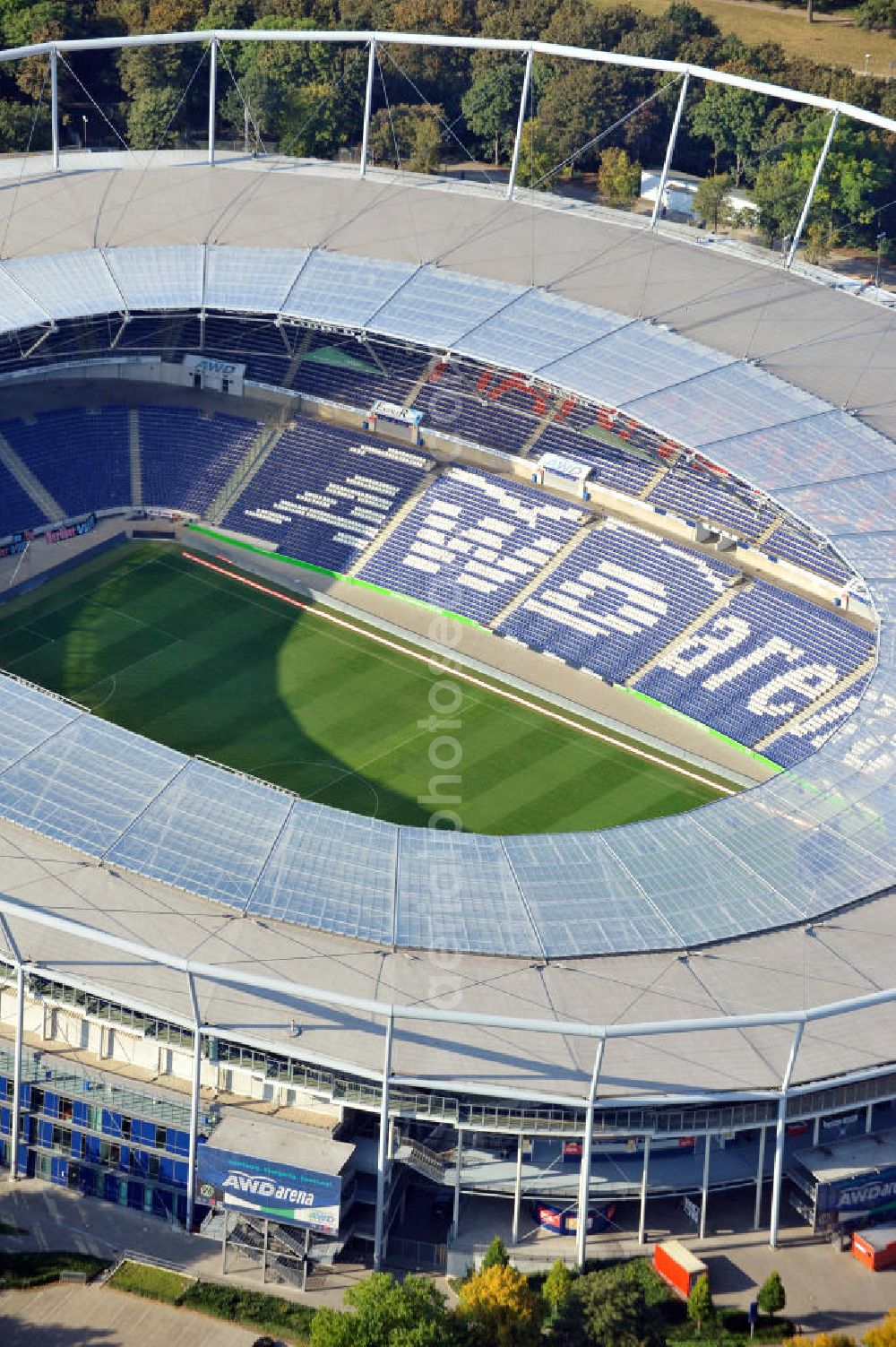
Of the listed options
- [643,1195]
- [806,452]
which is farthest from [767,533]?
[643,1195]

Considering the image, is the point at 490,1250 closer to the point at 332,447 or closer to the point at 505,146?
the point at 332,447

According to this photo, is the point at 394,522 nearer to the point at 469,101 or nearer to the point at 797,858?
the point at 797,858

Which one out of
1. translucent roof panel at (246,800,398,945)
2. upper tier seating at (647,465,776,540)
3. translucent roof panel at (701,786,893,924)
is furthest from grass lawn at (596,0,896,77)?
translucent roof panel at (246,800,398,945)

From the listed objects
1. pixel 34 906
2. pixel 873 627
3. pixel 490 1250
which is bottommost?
pixel 490 1250

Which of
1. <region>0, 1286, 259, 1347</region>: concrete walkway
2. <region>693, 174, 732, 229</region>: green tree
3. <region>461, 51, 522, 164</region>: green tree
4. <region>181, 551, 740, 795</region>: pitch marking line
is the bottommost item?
<region>0, 1286, 259, 1347</region>: concrete walkway

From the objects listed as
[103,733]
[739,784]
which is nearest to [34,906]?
[103,733]

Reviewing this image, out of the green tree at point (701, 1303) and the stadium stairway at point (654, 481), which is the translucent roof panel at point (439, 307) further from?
the green tree at point (701, 1303)

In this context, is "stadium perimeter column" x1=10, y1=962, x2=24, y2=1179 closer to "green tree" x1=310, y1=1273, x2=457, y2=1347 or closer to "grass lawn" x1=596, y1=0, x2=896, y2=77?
"green tree" x1=310, y1=1273, x2=457, y2=1347
